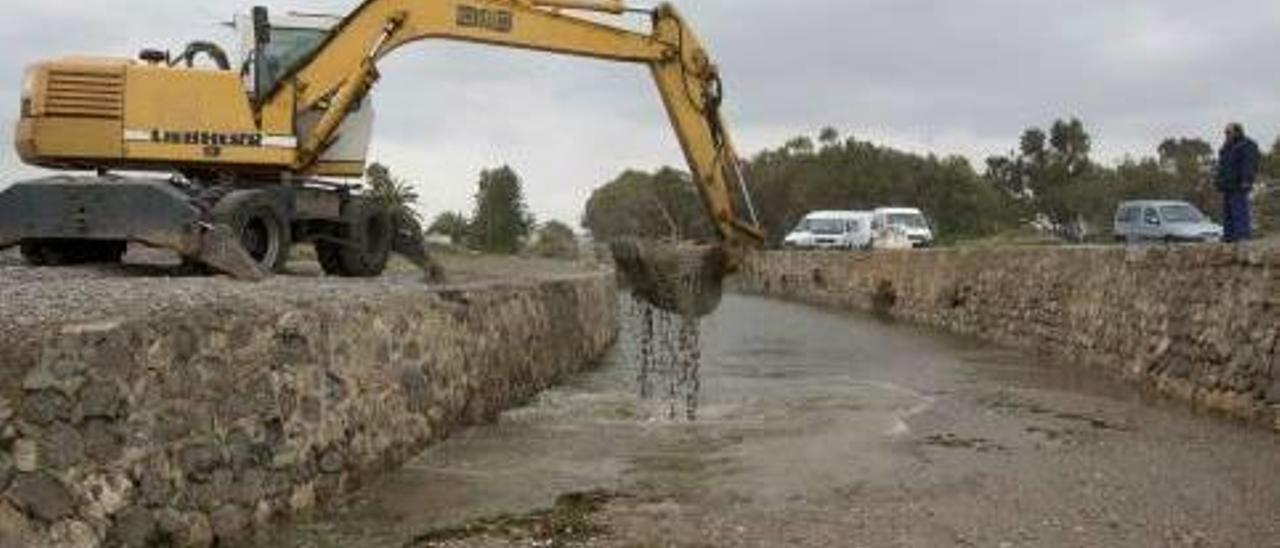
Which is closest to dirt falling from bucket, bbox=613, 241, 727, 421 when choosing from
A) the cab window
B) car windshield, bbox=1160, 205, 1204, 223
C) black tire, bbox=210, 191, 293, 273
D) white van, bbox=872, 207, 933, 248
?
black tire, bbox=210, 191, 293, 273

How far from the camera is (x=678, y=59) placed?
18984mm

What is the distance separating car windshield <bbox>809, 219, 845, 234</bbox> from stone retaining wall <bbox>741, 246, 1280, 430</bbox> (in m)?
17.3

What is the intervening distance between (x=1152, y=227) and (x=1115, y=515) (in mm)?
26836

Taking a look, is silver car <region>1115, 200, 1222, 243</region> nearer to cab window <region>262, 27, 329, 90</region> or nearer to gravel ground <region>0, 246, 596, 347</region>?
gravel ground <region>0, 246, 596, 347</region>

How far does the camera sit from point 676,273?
17.5 meters

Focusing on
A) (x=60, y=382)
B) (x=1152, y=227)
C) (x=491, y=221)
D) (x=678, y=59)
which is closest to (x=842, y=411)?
(x=678, y=59)

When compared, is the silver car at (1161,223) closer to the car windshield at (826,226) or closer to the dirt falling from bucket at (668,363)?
the dirt falling from bucket at (668,363)

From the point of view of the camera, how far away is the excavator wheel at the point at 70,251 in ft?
55.4

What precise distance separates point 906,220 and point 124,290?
45.2 m

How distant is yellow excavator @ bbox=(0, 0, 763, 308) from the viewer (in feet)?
52.3

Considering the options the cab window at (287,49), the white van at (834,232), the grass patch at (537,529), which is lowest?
the grass patch at (537,529)

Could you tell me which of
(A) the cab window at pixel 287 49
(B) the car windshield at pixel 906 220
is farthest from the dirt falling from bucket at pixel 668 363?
(B) the car windshield at pixel 906 220

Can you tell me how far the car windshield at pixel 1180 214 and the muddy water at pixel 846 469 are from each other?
51.9 feet

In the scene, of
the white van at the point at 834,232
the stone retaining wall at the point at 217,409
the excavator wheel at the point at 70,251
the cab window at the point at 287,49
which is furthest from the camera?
the white van at the point at 834,232
